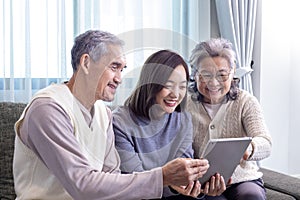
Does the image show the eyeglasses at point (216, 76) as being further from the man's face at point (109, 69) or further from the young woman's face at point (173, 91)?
the man's face at point (109, 69)

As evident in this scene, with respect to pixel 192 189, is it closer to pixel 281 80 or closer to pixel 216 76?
pixel 216 76

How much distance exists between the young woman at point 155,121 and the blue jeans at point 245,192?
296 mm

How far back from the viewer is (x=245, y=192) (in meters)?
1.79

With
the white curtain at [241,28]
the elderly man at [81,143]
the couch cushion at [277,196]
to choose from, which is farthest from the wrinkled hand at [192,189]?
the white curtain at [241,28]

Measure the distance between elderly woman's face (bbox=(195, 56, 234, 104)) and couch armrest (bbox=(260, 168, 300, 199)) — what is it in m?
0.47

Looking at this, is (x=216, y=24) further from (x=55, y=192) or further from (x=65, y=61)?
(x=55, y=192)

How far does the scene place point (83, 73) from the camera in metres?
1.32

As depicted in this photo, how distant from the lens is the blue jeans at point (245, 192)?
1768mm

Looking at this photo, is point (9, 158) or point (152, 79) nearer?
point (152, 79)

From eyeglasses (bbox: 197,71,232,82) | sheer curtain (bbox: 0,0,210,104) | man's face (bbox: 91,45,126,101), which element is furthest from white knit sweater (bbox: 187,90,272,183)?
man's face (bbox: 91,45,126,101)

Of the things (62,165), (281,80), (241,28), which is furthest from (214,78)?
(281,80)

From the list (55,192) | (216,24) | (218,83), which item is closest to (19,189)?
(55,192)

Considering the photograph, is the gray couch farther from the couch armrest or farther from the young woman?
the young woman

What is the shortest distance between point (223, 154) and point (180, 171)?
0.21m
